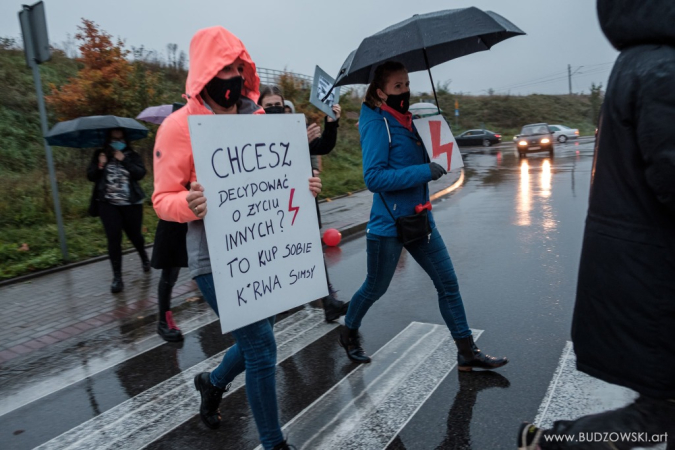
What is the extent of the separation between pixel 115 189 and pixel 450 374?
4462mm

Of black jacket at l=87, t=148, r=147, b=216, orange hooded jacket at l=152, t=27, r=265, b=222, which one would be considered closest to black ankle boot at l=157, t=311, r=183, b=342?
black jacket at l=87, t=148, r=147, b=216

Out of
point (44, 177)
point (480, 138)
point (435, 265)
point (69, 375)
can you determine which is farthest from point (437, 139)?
point (480, 138)

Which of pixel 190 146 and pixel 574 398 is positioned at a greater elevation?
pixel 190 146

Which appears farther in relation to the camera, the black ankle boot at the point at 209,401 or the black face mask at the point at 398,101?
the black face mask at the point at 398,101

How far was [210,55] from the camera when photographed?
2.61 meters

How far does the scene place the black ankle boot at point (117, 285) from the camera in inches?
254

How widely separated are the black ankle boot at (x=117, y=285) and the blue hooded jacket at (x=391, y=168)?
13.1ft

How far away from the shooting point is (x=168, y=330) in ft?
16.1

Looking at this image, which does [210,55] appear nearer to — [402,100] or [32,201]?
[402,100]

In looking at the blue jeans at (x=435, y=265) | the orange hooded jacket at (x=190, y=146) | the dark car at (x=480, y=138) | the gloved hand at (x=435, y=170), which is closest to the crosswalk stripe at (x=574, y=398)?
the blue jeans at (x=435, y=265)

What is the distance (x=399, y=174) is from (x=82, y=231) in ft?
25.8

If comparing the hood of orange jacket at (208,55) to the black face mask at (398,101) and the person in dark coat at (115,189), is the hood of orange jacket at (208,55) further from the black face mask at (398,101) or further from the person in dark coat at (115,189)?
the person in dark coat at (115,189)

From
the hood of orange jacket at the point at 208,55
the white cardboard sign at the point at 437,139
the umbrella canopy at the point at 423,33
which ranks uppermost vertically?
the umbrella canopy at the point at 423,33

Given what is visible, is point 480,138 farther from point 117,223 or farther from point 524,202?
point 117,223
